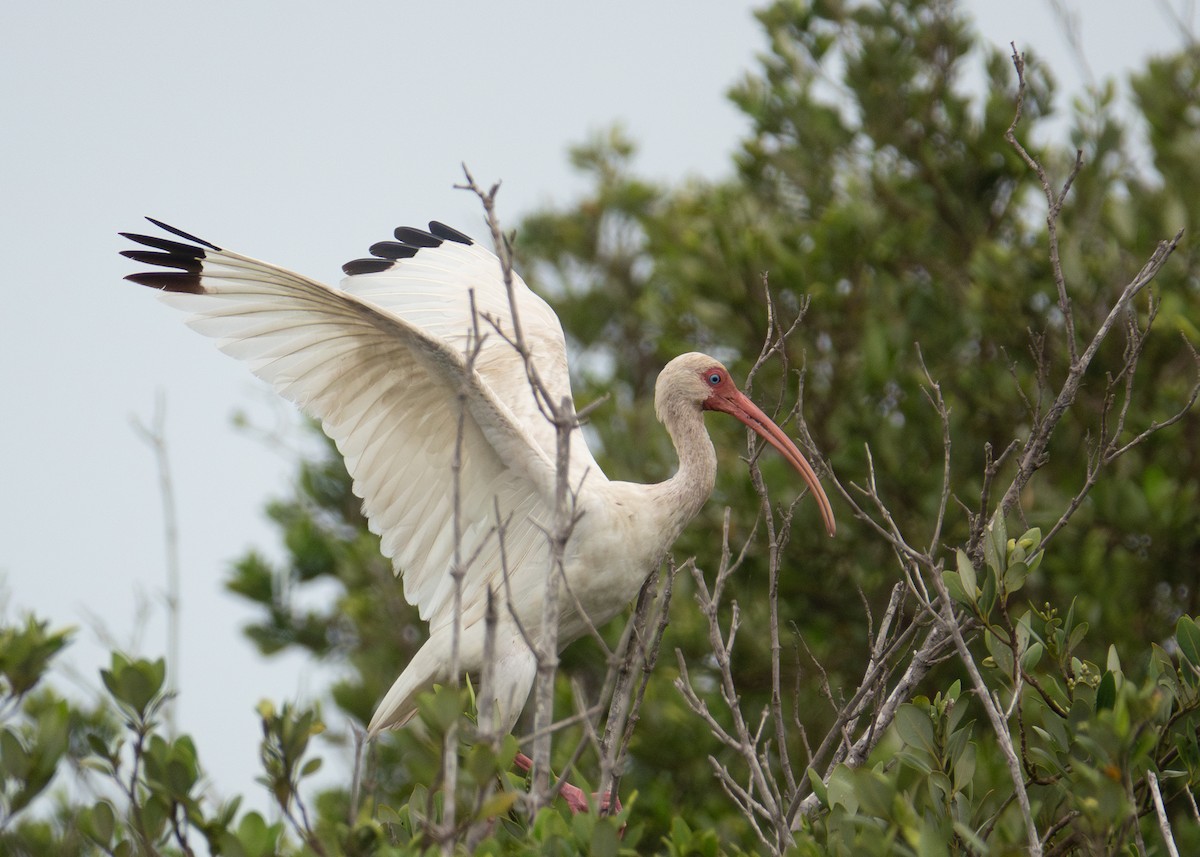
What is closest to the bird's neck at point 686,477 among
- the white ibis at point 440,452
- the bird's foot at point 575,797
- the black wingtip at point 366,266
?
the white ibis at point 440,452

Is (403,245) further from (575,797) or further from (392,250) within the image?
(575,797)

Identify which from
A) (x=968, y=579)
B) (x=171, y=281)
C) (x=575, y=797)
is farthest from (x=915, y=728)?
(x=171, y=281)

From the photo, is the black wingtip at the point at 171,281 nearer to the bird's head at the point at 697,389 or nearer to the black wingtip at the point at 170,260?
the black wingtip at the point at 170,260

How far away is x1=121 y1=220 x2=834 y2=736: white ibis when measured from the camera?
425 cm

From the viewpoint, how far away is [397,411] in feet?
15.1

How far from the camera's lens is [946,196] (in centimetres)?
860

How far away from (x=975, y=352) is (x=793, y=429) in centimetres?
199

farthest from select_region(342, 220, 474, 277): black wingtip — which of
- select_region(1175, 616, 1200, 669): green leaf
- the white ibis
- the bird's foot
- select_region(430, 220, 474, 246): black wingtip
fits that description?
select_region(1175, 616, 1200, 669): green leaf

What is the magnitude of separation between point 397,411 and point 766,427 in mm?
1348

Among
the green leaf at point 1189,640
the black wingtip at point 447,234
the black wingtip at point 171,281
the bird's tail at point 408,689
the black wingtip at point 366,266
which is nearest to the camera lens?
the green leaf at point 1189,640

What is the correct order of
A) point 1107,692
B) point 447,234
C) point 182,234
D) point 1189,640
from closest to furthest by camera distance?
point 1107,692, point 1189,640, point 182,234, point 447,234

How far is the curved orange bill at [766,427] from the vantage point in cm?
476

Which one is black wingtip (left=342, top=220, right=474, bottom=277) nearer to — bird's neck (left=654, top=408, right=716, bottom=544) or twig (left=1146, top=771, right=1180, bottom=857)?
bird's neck (left=654, top=408, right=716, bottom=544)

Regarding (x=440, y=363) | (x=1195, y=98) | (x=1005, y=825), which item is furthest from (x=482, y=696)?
(x=1195, y=98)
